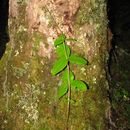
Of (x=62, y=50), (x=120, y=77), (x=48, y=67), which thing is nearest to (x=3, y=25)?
(x=120, y=77)

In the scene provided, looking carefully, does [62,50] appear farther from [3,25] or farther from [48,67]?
[3,25]

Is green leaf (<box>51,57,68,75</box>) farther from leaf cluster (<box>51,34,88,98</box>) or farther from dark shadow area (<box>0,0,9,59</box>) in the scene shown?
dark shadow area (<box>0,0,9,59</box>)

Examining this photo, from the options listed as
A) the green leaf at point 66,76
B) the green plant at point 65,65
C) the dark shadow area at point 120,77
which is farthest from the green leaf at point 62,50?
the dark shadow area at point 120,77

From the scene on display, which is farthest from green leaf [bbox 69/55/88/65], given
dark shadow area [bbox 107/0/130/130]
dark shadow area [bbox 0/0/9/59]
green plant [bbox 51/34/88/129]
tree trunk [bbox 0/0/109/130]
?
dark shadow area [bbox 0/0/9/59]

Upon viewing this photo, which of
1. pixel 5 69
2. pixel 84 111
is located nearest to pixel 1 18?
pixel 5 69

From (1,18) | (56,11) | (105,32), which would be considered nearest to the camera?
(56,11)

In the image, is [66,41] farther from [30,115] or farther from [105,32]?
[30,115]

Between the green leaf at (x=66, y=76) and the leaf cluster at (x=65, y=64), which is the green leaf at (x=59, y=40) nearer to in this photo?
the leaf cluster at (x=65, y=64)
